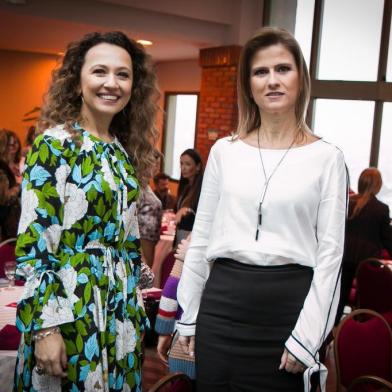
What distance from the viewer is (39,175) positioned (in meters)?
1.61

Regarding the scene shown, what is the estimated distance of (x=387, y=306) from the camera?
14.8 feet

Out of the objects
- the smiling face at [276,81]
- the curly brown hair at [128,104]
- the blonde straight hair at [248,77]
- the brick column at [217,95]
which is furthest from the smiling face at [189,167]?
the smiling face at [276,81]

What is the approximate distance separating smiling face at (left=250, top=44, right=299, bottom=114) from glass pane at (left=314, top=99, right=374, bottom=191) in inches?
271

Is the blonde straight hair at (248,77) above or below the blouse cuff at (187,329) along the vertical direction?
above

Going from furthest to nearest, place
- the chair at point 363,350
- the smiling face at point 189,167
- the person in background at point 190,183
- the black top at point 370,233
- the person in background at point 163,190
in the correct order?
the person in background at point 163,190
the smiling face at point 189,167
the person in background at point 190,183
the black top at point 370,233
the chair at point 363,350

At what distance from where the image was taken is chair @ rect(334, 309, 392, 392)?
267 centimetres

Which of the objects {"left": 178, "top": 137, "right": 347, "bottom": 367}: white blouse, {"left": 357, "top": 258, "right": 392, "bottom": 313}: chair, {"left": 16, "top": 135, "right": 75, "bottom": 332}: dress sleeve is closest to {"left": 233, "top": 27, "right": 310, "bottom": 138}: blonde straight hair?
{"left": 178, "top": 137, "right": 347, "bottom": 367}: white blouse

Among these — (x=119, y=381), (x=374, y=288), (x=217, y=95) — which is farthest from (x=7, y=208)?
(x=217, y=95)

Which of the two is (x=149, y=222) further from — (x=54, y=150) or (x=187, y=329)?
(x=54, y=150)

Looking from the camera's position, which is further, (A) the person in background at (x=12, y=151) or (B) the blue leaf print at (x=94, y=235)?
(A) the person in background at (x=12, y=151)

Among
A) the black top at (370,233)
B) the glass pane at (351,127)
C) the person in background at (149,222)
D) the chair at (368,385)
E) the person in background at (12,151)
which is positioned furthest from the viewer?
the glass pane at (351,127)

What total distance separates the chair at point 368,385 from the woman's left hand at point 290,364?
24.5 inches

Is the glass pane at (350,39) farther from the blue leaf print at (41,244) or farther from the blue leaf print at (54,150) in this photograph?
the blue leaf print at (41,244)

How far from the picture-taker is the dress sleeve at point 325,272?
1.58 m
